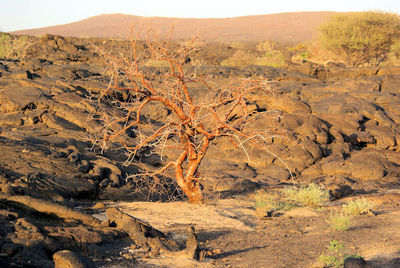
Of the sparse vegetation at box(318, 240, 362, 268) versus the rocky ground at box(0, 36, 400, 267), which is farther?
the rocky ground at box(0, 36, 400, 267)

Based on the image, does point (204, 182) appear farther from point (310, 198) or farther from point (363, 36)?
point (363, 36)

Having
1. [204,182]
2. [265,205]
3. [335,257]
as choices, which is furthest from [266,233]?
[204,182]

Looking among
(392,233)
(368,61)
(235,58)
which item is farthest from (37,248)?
(368,61)

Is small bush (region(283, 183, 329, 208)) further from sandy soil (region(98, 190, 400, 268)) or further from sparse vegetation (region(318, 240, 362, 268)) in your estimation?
sparse vegetation (region(318, 240, 362, 268))

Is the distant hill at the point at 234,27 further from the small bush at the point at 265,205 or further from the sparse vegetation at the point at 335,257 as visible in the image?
the sparse vegetation at the point at 335,257

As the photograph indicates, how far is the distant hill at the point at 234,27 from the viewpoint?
90625 mm

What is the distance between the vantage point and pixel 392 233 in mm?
6672

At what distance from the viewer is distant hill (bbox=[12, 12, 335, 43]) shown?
90.6 metres

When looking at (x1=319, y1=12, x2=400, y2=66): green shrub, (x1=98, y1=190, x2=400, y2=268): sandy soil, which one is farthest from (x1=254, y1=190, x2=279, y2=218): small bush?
(x1=319, y1=12, x2=400, y2=66): green shrub

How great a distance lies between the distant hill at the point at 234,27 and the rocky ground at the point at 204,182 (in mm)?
70423

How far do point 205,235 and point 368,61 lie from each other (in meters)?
32.2

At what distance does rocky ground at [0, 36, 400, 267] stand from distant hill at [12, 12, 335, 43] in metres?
70.4

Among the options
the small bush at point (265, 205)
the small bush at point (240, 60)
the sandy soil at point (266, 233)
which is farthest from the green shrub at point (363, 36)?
the small bush at point (265, 205)

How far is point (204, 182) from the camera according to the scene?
9.20 m
